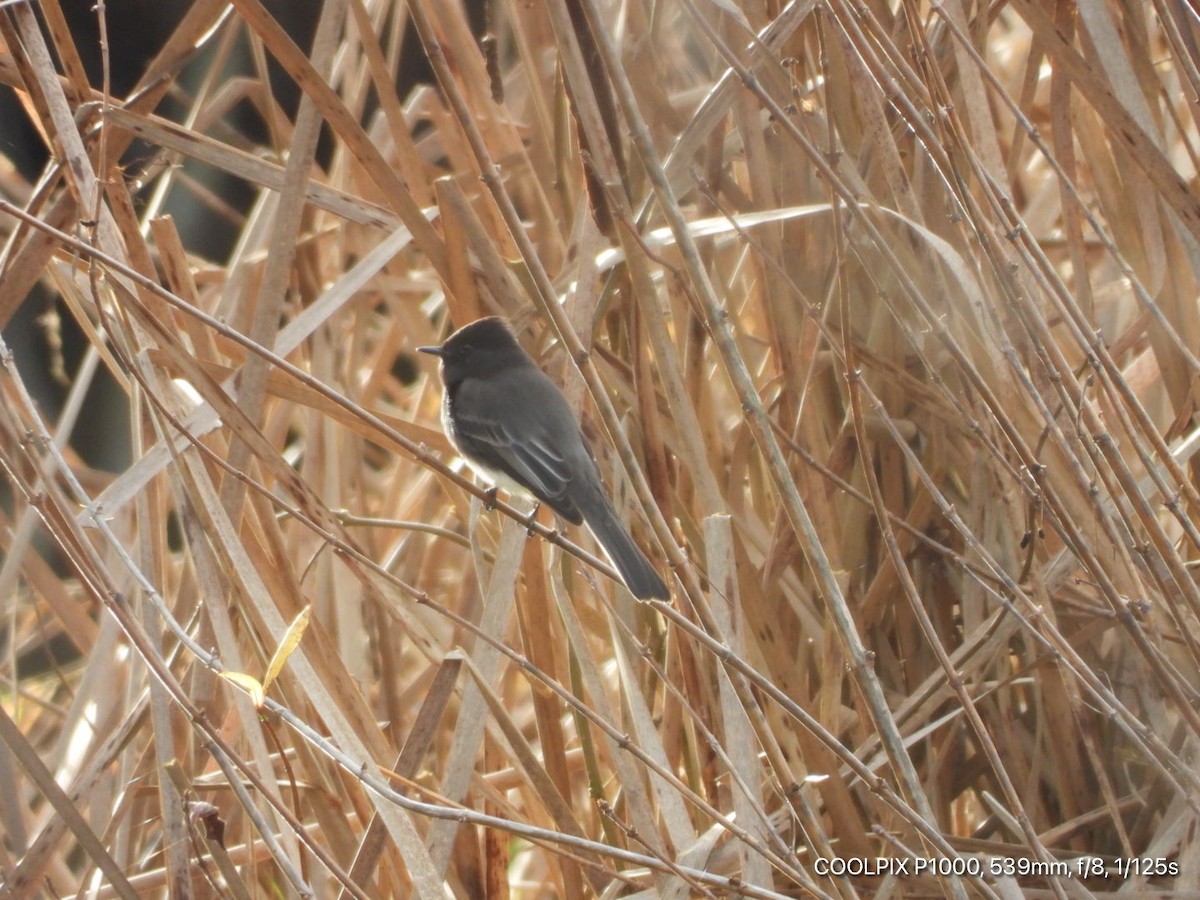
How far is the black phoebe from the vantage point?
2.99 m

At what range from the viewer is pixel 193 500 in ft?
7.60

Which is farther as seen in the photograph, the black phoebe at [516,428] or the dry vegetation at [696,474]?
the black phoebe at [516,428]

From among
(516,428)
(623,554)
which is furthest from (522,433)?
(623,554)

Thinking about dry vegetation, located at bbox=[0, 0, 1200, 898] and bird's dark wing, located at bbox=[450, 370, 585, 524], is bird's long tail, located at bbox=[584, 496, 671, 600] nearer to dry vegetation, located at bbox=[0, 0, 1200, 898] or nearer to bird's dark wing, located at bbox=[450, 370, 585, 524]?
dry vegetation, located at bbox=[0, 0, 1200, 898]

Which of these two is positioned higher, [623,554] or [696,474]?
[696,474]

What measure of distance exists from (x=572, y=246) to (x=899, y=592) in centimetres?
101

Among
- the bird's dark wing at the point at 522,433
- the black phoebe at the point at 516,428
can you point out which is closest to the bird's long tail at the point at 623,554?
the black phoebe at the point at 516,428

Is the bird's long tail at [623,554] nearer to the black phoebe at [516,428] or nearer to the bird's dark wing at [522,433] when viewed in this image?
the black phoebe at [516,428]

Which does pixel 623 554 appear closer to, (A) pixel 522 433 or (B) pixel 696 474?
(B) pixel 696 474

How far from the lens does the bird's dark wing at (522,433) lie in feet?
10.5

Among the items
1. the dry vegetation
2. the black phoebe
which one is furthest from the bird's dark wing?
the dry vegetation

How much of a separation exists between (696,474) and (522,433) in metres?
1.02

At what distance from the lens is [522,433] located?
11.2 ft

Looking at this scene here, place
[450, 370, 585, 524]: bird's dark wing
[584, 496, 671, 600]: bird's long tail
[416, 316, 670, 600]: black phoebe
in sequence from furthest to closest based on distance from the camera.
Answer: [450, 370, 585, 524]: bird's dark wing < [416, 316, 670, 600]: black phoebe < [584, 496, 671, 600]: bird's long tail
